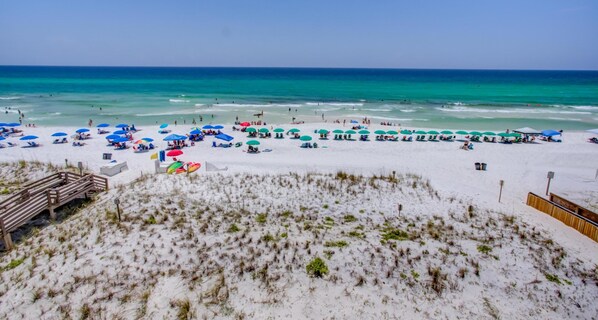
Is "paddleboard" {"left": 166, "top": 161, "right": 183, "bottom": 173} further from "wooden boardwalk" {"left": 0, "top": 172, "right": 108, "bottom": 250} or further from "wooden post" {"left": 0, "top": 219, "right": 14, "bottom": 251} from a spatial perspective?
"wooden post" {"left": 0, "top": 219, "right": 14, "bottom": 251}

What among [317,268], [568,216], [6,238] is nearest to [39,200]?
[6,238]

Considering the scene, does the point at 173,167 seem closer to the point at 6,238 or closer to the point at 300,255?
the point at 6,238

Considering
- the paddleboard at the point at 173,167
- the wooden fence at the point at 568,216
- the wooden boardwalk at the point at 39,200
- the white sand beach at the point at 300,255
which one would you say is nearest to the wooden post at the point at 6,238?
the wooden boardwalk at the point at 39,200

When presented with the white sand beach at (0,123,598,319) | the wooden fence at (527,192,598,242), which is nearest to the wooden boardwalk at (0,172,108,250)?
the white sand beach at (0,123,598,319)

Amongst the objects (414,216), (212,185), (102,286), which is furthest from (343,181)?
(102,286)

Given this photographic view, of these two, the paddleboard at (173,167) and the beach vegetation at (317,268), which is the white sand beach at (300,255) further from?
Answer: the paddleboard at (173,167)
